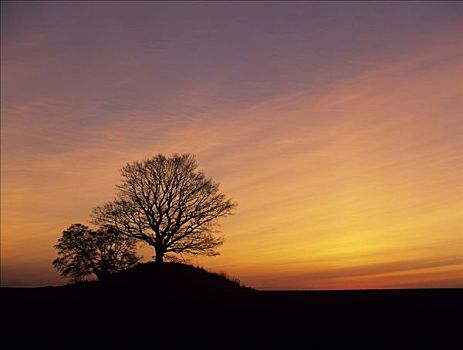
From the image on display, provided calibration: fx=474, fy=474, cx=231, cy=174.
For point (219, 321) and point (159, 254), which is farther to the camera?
point (159, 254)

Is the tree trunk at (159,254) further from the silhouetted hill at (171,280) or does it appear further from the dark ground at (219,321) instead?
the dark ground at (219,321)

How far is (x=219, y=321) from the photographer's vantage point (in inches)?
755

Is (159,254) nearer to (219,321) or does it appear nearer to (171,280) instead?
(171,280)

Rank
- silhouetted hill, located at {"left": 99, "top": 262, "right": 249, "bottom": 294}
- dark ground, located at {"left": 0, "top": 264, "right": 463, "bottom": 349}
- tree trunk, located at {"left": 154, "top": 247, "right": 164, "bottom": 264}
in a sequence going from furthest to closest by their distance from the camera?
1. tree trunk, located at {"left": 154, "top": 247, "right": 164, "bottom": 264}
2. silhouetted hill, located at {"left": 99, "top": 262, "right": 249, "bottom": 294}
3. dark ground, located at {"left": 0, "top": 264, "right": 463, "bottom": 349}

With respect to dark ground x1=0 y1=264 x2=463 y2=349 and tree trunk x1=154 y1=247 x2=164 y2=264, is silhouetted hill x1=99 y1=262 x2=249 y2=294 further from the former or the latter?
tree trunk x1=154 y1=247 x2=164 y2=264

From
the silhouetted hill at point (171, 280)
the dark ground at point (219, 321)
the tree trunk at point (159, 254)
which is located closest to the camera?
the dark ground at point (219, 321)

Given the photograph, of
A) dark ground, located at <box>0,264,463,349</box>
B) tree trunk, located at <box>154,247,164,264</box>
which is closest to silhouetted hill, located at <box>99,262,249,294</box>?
dark ground, located at <box>0,264,463,349</box>

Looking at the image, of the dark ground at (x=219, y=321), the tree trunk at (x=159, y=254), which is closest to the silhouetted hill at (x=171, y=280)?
the dark ground at (x=219, y=321)

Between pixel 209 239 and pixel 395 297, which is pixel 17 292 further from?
pixel 395 297

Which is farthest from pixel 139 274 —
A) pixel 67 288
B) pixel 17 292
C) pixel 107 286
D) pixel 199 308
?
pixel 199 308

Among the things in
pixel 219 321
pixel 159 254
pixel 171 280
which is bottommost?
pixel 219 321

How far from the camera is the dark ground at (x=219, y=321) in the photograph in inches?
583

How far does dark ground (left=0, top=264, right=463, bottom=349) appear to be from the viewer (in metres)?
14.8

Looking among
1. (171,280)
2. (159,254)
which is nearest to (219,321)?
(171,280)
